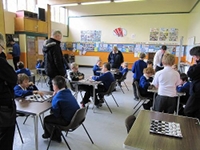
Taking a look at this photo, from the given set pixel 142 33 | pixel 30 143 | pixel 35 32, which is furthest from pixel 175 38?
pixel 30 143

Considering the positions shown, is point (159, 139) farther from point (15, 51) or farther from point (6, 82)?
point (15, 51)

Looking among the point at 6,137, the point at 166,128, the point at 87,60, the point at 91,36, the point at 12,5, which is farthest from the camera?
the point at 87,60

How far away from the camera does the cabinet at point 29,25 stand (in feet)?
26.3

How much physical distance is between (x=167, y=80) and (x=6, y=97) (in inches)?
77.6

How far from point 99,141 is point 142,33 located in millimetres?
9162

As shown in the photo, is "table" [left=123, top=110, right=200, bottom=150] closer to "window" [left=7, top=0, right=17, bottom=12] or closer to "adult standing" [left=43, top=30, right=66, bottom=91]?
"adult standing" [left=43, top=30, right=66, bottom=91]

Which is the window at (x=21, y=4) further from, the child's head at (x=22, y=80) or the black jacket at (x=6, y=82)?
the black jacket at (x=6, y=82)

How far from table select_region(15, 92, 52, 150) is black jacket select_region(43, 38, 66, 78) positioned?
3.64ft

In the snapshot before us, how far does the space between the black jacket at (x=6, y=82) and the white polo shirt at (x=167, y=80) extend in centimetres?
185

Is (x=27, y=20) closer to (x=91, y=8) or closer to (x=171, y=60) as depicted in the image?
(x=91, y=8)

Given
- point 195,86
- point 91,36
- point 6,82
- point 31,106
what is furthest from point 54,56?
point 91,36

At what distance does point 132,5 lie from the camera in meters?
10.6

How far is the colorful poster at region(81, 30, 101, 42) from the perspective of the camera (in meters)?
11.6

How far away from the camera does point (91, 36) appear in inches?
462
